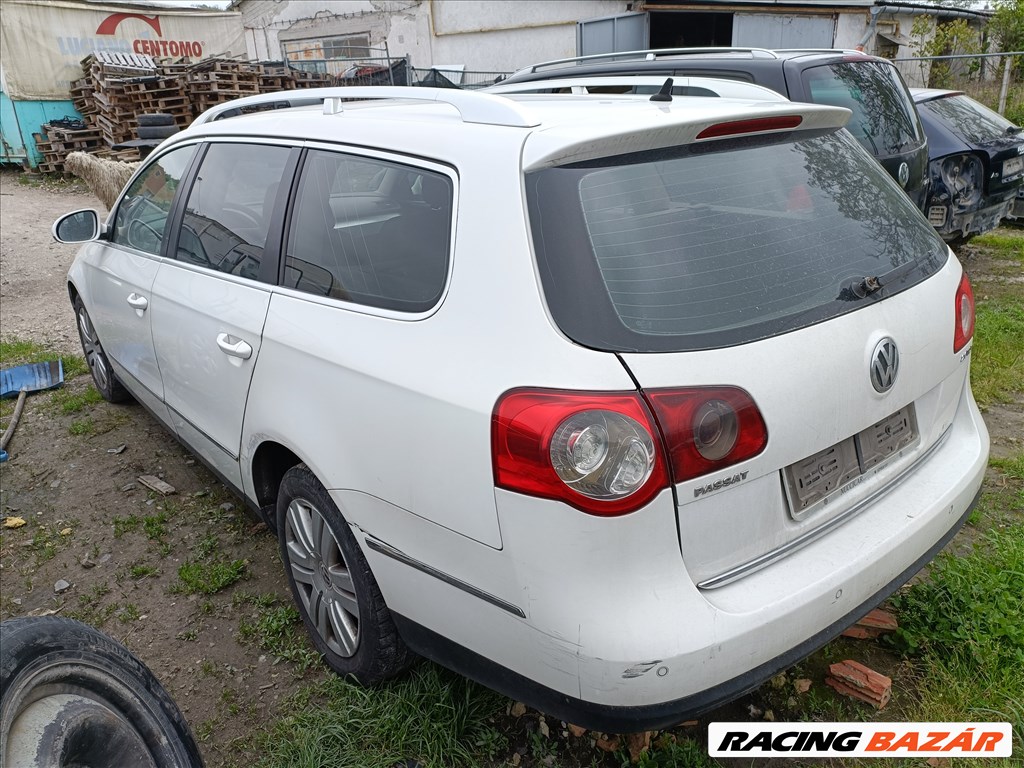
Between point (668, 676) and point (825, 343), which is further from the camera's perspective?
point (825, 343)

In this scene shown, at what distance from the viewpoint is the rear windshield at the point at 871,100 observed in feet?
17.9

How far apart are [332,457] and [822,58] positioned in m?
4.86

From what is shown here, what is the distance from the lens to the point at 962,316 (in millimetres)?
2516

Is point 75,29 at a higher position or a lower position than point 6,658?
higher

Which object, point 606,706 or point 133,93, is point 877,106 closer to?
point 606,706

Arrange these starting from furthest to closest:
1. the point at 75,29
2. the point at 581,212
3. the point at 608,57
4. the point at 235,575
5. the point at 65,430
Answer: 1. the point at 75,29
2. the point at 608,57
3. the point at 65,430
4. the point at 235,575
5. the point at 581,212

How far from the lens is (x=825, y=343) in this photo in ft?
6.61

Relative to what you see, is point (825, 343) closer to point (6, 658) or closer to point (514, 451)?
point (514, 451)

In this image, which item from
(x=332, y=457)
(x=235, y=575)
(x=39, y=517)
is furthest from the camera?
(x=39, y=517)

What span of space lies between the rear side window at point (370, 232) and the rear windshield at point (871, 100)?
3.86 metres

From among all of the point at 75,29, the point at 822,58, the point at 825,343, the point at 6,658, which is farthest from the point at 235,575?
the point at 75,29

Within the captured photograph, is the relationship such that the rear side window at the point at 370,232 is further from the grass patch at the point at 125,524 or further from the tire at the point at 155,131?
the tire at the point at 155,131

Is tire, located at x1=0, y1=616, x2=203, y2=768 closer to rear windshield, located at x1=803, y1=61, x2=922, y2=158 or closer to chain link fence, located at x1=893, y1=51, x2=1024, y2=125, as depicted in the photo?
rear windshield, located at x1=803, y1=61, x2=922, y2=158

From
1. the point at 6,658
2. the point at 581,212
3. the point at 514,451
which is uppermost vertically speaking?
the point at 581,212
